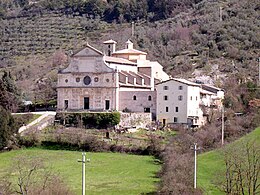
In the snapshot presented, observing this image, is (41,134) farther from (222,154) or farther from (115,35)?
(115,35)

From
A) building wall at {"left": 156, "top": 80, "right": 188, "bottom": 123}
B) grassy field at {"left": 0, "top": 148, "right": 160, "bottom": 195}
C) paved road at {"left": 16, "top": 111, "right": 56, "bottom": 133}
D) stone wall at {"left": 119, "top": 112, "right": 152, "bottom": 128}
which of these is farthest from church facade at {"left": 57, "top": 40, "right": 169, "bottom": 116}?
grassy field at {"left": 0, "top": 148, "right": 160, "bottom": 195}

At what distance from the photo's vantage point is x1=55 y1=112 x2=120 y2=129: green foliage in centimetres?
5575

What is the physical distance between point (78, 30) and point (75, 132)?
64167mm

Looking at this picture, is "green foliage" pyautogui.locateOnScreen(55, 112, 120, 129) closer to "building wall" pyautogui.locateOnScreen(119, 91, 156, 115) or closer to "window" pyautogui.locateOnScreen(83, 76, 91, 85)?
"building wall" pyautogui.locateOnScreen(119, 91, 156, 115)

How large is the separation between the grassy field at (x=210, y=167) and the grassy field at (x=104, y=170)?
8.20ft

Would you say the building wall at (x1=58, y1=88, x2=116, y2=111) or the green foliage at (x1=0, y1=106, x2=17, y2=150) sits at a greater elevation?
the building wall at (x1=58, y1=88, x2=116, y2=111)

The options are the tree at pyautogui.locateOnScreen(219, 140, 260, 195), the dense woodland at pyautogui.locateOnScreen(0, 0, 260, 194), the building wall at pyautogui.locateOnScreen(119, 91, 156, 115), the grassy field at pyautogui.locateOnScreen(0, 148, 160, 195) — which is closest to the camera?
the tree at pyautogui.locateOnScreen(219, 140, 260, 195)

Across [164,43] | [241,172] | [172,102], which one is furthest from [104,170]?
[164,43]

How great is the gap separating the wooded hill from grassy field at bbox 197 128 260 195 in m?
16.9

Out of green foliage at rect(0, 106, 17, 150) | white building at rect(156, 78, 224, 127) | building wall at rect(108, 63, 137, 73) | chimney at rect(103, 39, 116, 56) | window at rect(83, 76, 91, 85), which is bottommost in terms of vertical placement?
green foliage at rect(0, 106, 17, 150)

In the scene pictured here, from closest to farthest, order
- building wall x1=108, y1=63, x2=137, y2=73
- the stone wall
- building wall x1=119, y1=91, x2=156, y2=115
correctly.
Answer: the stone wall
building wall x1=119, y1=91, x2=156, y2=115
building wall x1=108, y1=63, x2=137, y2=73

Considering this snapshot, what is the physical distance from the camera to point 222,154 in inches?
1545

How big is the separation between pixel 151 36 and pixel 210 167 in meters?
61.9

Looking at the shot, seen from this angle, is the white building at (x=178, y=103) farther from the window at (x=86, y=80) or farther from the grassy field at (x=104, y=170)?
the grassy field at (x=104, y=170)
